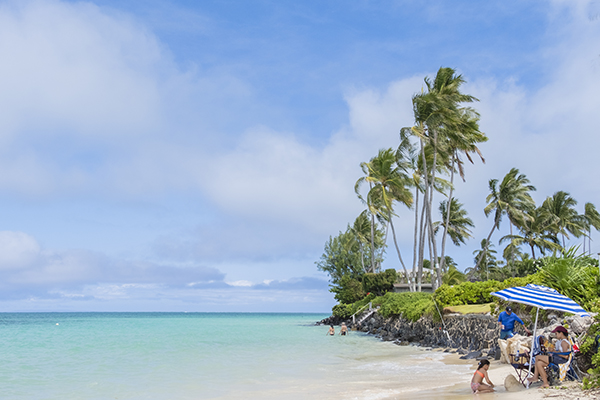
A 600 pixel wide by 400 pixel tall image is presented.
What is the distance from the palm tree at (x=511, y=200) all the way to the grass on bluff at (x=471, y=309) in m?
21.9

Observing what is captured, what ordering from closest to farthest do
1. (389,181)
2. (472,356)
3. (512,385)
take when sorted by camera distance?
1. (512,385)
2. (472,356)
3. (389,181)

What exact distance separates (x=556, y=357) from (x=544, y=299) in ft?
3.34

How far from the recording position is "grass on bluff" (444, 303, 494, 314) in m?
17.5

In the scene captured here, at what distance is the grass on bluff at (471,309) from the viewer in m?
17.5

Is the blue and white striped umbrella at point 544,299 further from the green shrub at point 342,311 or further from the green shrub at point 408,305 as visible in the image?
the green shrub at point 342,311

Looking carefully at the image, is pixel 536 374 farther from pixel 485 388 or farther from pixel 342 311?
pixel 342 311

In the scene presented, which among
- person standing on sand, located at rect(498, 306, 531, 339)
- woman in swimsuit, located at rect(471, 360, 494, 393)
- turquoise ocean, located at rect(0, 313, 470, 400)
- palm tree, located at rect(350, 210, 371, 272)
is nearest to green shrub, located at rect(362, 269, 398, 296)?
palm tree, located at rect(350, 210, 371, 272)

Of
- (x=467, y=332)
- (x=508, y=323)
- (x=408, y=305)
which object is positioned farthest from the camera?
(x=408, y=305)

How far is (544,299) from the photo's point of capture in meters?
8.44

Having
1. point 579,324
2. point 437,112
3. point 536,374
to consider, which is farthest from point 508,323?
point 437,112

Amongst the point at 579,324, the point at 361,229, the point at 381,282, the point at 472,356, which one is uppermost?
the point at 361,229

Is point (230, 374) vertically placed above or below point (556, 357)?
below

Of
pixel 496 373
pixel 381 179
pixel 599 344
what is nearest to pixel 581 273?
pixel 496 373

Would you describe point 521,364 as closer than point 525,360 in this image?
Yes
